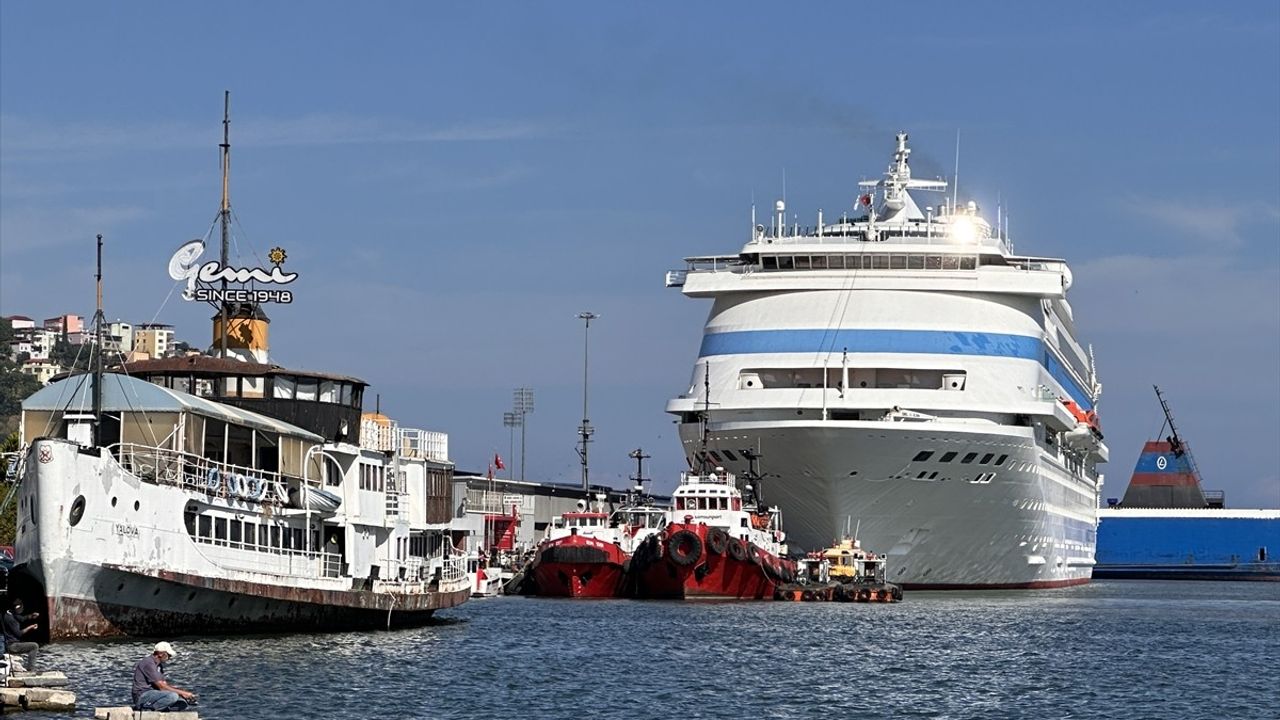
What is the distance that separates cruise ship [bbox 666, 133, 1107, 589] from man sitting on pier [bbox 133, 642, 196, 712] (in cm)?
4903

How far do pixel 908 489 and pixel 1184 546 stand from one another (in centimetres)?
7307

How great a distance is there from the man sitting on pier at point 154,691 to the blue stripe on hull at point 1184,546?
123 metres

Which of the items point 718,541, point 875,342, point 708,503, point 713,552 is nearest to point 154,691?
point 718,541

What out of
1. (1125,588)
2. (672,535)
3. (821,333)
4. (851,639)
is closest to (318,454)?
(851,639)

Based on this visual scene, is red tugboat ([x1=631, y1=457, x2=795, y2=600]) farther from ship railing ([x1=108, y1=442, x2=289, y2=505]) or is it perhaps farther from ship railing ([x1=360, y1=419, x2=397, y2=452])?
ship railing ([x1=108, y1=442, x2=289, y2=505])

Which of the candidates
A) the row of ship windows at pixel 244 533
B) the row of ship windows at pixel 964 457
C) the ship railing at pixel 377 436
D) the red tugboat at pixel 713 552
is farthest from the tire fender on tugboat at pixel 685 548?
the row of ship windows at pixel 244 533

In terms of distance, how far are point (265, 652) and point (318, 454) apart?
27.6 ft

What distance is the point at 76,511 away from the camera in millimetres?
47344

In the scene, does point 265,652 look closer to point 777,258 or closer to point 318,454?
point 318,454

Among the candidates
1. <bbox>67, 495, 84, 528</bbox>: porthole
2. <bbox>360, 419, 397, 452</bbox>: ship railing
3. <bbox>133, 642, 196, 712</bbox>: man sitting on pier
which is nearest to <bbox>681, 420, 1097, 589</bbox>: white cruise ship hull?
<bbox>360, 419, 397, 452</bbox>: ship railing

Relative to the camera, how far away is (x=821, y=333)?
87.6 meters

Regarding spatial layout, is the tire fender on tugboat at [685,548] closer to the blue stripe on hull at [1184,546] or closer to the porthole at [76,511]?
the porthole at [76,511]

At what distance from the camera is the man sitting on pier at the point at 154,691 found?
3484 centimetres

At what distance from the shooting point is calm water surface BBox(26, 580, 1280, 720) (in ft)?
142
